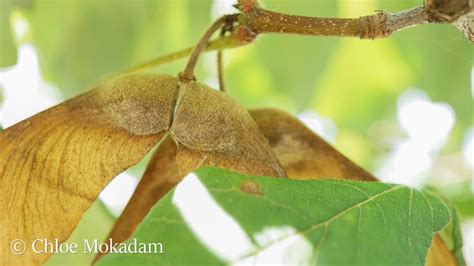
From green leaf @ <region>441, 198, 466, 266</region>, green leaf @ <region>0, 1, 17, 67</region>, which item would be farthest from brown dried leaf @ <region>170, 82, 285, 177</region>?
green leaf @ <region>0, 1, 17, 67</region>

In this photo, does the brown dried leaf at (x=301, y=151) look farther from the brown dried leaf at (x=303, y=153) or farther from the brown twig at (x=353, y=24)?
the brown twig at (x=353, y=24)

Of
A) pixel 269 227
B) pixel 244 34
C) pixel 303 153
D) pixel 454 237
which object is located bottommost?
pixel 454 237

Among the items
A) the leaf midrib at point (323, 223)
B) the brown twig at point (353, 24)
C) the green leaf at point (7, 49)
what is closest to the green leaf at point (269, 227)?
the leaf midrib at point (323, 223)

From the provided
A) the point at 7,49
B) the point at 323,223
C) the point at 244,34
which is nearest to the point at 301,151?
the point at 244,34

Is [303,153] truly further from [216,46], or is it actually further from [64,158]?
[64,158]

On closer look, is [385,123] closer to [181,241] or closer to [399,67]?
[399,67]

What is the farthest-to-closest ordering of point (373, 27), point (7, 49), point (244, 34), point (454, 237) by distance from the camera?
point (7, 49) → point (454, 237) → point (244, 34) → point (373, 27)

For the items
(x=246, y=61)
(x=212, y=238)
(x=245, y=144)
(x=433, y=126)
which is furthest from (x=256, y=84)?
(x=212, y=238)
